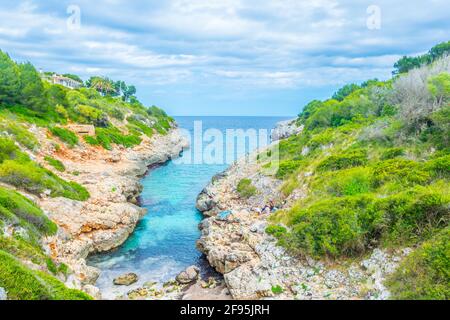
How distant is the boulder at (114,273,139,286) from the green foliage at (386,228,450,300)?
41.3 ft

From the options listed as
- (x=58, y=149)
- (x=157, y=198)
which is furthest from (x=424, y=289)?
(x=58, y=149)

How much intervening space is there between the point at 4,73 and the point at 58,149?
12.9 meters

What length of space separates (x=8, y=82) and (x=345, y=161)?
37.8 meters

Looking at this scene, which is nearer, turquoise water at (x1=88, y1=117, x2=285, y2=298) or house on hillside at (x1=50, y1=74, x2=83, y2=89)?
turquoise water at (x1=88, y1=117, x2=285, y2=298)

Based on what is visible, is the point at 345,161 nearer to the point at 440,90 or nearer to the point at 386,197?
the point at 386,197

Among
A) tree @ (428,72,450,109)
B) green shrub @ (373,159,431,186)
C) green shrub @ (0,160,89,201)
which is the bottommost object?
green shrub @ (0,160,89,201)

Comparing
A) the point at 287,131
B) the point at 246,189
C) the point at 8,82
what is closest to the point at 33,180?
the point at 246,189

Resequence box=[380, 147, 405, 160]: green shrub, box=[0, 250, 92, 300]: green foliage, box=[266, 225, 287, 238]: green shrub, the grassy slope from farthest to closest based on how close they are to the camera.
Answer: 1. box=[380, 147, 405, 160]: green shrub
2. box=[266, 225, 287, 238]: green shrub
3. the grassy slope
4. box=[0, 250, 92, 300]: green foliage

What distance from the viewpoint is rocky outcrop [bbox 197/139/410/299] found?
14797 mm

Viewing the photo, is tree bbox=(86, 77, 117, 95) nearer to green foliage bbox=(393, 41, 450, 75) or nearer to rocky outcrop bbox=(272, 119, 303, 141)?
rocky outcrop bbox=(272, 119, 303, 141)

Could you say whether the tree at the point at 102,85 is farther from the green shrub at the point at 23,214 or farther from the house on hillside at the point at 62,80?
the green shrub at the point at 23,214

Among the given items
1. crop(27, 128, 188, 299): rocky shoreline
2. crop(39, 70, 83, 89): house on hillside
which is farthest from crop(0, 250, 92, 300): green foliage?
crop(39, 70, 83, 89): house on hillside

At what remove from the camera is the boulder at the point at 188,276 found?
A: 18.7m
